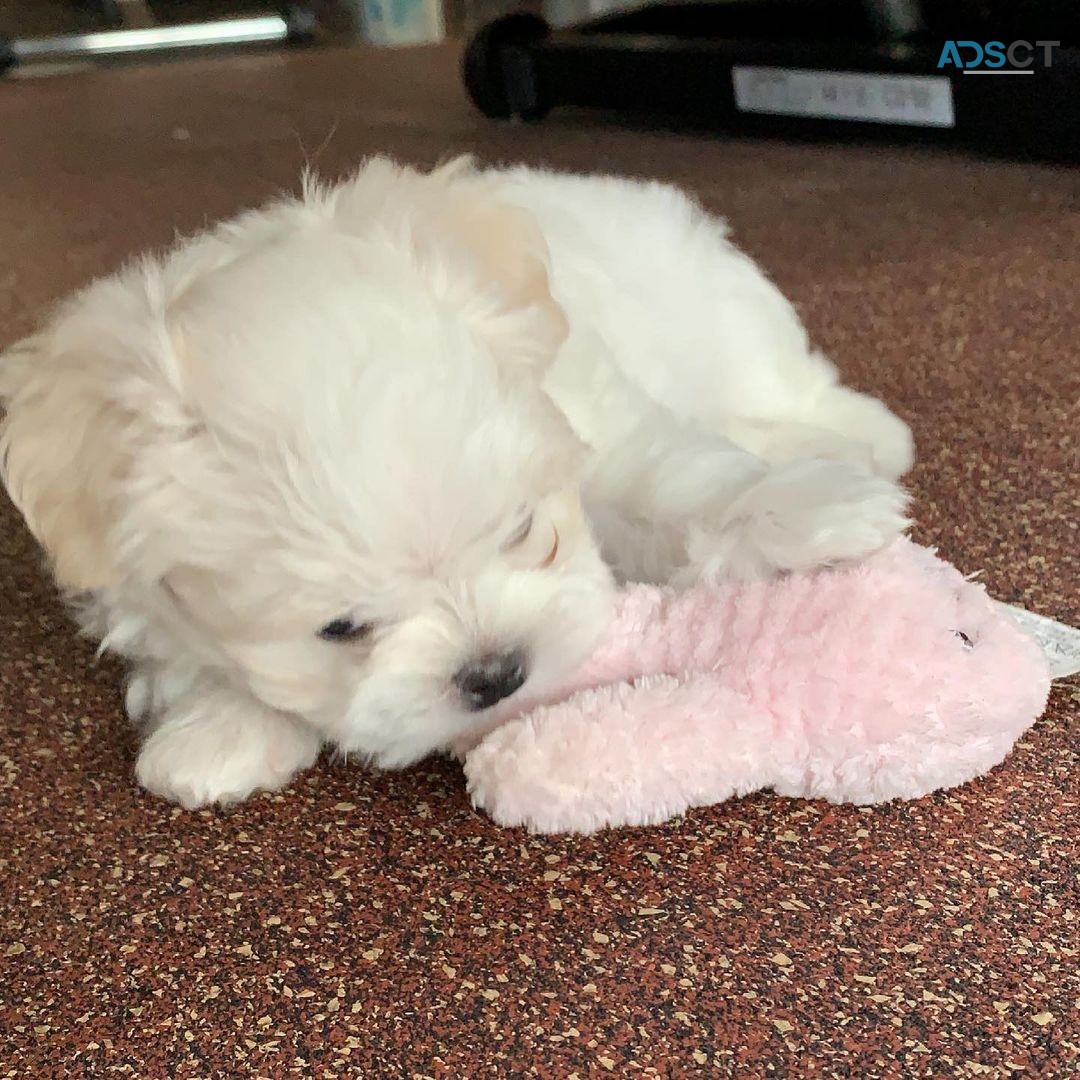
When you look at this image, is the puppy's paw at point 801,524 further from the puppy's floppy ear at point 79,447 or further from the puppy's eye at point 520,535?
the puppy's floppy ear at point 79,447

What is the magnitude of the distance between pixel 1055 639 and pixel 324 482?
→ 72 centimetres

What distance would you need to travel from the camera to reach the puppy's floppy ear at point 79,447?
1.07 metres

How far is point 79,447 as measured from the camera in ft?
3.54

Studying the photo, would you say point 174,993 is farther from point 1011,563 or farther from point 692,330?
point 692,330

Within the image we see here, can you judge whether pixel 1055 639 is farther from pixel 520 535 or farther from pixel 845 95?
pixel 845 95

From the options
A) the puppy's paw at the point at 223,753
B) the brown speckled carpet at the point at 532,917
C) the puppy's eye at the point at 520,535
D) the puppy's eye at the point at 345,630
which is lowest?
the brown speckled carpet at the point at 532,917

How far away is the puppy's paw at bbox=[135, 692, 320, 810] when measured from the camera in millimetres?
1166

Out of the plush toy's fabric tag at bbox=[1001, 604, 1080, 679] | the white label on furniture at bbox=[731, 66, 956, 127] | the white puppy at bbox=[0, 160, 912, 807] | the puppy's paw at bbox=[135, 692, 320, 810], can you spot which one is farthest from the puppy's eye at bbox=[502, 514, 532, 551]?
the white label on furniture at bbox=[731, 66, 956, 127]

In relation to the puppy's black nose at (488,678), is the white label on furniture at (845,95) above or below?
above

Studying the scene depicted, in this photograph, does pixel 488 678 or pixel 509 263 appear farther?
pixel 509 263

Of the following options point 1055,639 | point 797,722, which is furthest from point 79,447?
point 1055,639

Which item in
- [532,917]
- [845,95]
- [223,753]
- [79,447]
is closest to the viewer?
[532,917]

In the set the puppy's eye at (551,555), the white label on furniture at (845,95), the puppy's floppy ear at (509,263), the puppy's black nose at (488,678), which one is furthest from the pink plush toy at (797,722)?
the white label on furniture at (845,95)

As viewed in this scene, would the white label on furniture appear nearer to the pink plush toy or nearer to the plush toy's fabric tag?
the plush toy's fabric tag
